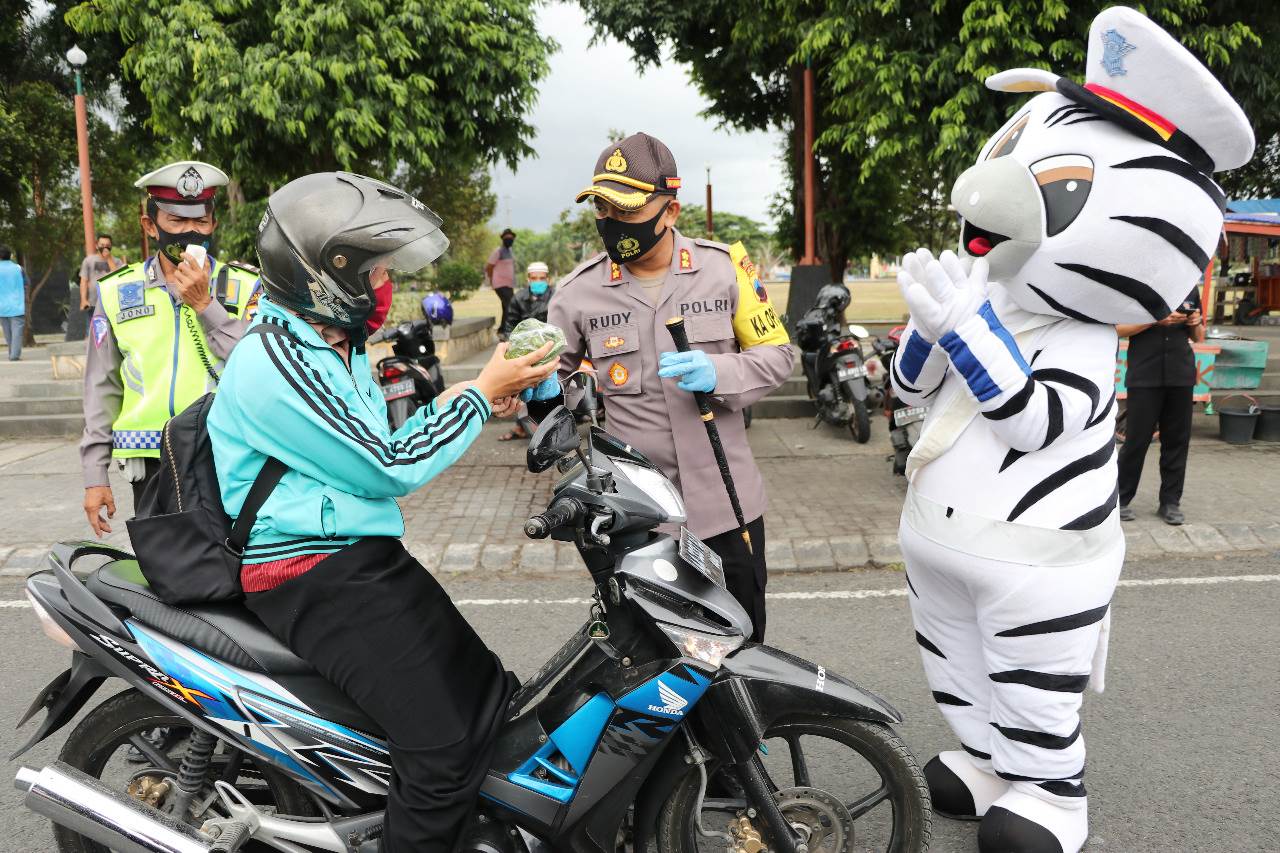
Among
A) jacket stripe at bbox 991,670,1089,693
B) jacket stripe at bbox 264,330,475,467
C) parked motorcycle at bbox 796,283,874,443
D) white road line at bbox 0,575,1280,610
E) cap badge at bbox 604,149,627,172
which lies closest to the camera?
jacket stripe at bbox 264,330,475,467

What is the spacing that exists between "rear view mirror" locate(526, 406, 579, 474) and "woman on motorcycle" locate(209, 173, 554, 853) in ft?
0.38

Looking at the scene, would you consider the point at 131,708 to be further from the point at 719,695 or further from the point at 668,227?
the point at 668,227

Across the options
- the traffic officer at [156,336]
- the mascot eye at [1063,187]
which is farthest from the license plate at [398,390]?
the mascot eye at [1063,187]

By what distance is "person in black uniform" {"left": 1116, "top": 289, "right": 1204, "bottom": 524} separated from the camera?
18.9ft

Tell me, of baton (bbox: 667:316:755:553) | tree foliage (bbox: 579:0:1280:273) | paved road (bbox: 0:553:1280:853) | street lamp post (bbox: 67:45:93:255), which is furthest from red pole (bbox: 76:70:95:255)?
baton (bbox: 667:316:755:553)

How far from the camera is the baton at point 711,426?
9.40ft

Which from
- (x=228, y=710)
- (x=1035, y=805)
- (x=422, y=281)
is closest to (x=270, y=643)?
(x=228, y=710)

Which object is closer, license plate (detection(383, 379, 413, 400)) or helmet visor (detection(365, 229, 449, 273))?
helmet visor (detection(365, 229, 449, 273))

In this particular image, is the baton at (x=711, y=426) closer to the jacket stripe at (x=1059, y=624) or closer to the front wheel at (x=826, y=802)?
the front wheel at (x=826, y=802)

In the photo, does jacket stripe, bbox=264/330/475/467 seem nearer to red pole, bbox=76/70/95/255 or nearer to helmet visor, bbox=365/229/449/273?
helmet visor, bbox=365/229/449/273

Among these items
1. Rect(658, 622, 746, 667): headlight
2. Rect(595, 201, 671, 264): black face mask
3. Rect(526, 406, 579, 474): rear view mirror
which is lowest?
Rect(658, 622, 746, 667): headlight

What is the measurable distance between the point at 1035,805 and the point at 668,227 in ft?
6.53

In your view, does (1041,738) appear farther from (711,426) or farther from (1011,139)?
(1011,139)

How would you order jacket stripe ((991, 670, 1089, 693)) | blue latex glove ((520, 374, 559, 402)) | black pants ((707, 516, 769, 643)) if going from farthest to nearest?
black pants ((707, 516, 769, 643)) → jacket stripe ((991, 670, 1089, 693)) → blue latex glove ((520, 374, 559, 402))
